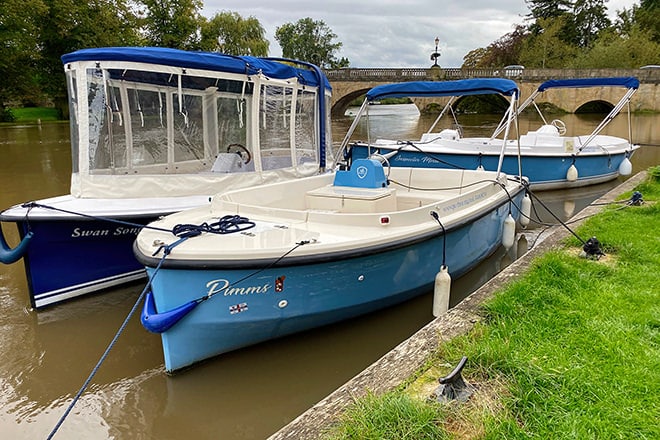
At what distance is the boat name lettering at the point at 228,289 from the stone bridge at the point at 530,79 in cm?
3533

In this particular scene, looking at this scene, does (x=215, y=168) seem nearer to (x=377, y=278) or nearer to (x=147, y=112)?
(x=147, y=112)

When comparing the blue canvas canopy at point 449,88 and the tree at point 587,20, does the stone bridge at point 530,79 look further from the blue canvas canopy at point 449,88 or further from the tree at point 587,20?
the blue canvas canopy at point 449,88

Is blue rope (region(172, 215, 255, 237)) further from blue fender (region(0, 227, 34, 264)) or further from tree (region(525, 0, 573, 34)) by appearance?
tree (region(525, 0, 573, 34))

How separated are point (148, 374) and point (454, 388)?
288 centimetres

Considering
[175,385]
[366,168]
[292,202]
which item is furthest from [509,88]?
[175,385]

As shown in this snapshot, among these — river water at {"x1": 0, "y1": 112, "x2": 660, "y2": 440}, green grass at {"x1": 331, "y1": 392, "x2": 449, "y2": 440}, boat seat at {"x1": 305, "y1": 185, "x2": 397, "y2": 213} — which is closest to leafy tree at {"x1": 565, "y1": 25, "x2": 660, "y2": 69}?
boat seat at {"x1": 305, "y1": 185, "x2": 397, "y2": 213}

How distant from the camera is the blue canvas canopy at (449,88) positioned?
6.91 meters

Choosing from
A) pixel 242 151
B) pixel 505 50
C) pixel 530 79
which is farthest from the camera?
pixel 505 50

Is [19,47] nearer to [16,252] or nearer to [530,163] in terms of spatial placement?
[16,252]

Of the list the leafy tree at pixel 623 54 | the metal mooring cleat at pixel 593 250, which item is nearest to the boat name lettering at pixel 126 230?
the metal mooring cleat at pixel 593 250

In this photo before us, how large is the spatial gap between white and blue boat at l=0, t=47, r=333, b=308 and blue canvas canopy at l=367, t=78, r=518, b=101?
1.43m

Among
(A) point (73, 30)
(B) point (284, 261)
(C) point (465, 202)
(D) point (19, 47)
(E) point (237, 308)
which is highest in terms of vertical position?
(A) point (73, 30)

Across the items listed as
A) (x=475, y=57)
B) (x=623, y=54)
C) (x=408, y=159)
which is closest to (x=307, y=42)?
(x=475, y=57)

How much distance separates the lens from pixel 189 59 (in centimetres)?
602
